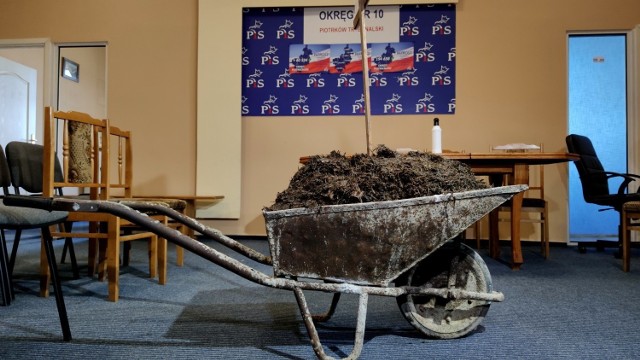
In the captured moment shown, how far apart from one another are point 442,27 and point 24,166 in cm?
381

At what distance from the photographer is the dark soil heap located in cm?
122

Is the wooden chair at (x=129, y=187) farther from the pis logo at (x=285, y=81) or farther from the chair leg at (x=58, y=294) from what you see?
the pis logo at (x=285, y=81)

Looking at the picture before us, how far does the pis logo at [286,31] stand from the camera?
13.9ft

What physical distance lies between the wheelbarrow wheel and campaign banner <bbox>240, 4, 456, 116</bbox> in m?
2.89

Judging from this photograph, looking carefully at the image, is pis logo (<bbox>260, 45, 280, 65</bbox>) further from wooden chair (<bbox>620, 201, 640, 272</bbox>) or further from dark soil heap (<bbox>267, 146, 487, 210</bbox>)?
wooden chair (<bbox>620, 201, 640, 272</bbox>)

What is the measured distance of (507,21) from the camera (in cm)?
413

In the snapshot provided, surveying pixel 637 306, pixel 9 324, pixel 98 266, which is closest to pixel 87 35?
pixel 98 266

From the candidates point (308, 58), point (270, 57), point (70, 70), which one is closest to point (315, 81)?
point (308, 58)

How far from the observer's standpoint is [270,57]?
4.25 meters

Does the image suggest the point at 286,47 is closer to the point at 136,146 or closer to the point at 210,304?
the point at 136,146

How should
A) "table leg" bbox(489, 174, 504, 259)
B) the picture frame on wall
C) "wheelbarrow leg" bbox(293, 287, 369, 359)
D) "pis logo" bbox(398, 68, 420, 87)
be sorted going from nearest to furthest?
"wheelbarrow leg" bbox(293, 287, 369, 359), "table leg" bbox(489, 174, 504, 259), "pis logo" bbox(398, 68, 420, 87), the picture frame on wall

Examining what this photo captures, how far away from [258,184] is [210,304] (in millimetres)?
2438

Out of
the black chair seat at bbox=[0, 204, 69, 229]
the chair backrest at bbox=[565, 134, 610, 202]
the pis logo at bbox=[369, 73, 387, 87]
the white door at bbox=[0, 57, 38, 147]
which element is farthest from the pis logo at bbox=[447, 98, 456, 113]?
the white door at bbox=[0, 57, 38, 147]

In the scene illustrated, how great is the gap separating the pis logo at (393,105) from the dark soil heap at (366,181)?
2.87m
